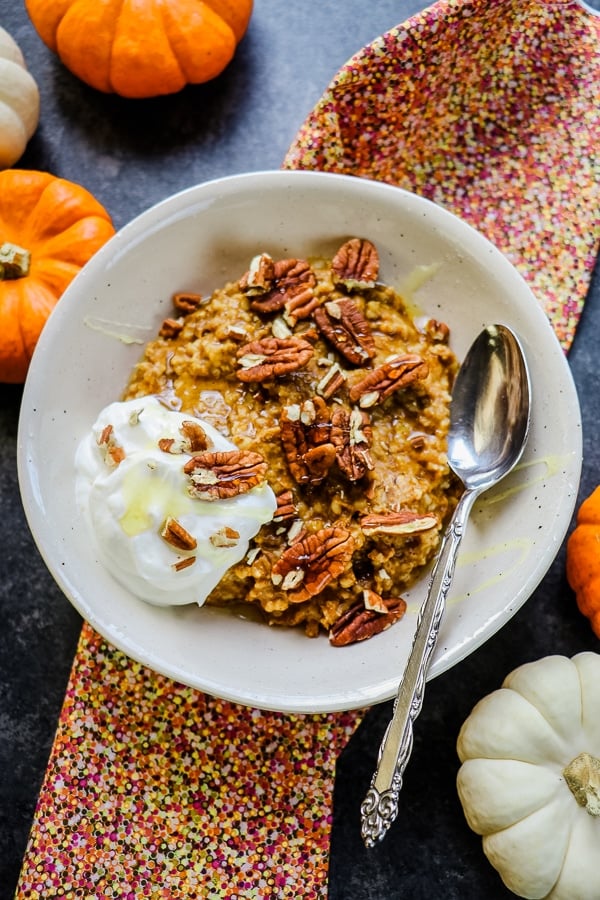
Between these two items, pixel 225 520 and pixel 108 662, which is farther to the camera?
pixel 108 662

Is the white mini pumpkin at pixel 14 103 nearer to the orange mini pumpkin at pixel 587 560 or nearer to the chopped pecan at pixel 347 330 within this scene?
the chopped pecan at pixel 347 330

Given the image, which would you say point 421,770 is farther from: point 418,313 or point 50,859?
point 418,313

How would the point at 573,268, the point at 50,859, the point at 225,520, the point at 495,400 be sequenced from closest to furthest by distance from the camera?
the point at 225,520 < the point at 495,400 < the point at 50,859 < the point at 573,268

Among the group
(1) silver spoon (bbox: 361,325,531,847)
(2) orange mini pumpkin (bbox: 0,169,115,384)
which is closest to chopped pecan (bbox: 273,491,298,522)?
(1) silver spoon (bbox: 361,325,531,847)

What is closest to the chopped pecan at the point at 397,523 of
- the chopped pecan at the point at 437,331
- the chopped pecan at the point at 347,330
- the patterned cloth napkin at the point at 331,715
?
the chopped pecan at the point at 347,330

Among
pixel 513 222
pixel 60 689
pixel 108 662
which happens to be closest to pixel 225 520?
pixel 108 662

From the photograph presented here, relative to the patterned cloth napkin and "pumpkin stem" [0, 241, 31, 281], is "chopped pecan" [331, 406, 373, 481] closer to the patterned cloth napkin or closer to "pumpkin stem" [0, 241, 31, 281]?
the patterned cloth napkin

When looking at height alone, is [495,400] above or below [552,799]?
above

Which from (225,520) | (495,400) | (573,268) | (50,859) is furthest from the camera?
(573,268)

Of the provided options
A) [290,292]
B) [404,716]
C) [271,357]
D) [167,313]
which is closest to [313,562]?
[404,716]
